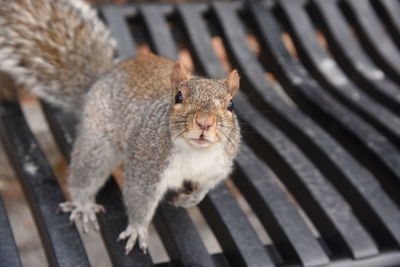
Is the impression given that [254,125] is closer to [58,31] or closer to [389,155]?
[389,155]

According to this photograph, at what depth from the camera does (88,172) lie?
140 cm

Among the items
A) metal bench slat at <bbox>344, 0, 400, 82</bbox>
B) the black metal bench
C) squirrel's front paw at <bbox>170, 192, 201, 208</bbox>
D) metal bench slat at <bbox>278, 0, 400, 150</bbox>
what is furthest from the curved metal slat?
metal bench slat at <bbox>344, 0, 400, 82</bbox>

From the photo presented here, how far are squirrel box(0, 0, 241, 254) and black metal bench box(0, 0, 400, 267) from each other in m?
0.06

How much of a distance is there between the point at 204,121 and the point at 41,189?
51 cm

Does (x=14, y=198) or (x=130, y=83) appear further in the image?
(x=14, y=198)

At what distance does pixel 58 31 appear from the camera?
1598 millimetres

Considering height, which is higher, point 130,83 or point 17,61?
point 17,61

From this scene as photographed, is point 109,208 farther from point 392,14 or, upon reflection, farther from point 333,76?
point 392,14

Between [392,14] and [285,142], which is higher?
[392,14]

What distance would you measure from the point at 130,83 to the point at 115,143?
0.14 m

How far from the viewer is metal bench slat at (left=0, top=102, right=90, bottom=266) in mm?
1260

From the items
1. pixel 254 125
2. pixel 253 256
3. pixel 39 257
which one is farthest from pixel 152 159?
pixel 39 257

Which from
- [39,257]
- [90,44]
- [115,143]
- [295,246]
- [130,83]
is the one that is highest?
[90,44]

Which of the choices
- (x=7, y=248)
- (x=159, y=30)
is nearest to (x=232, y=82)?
(x=7, y=248)
